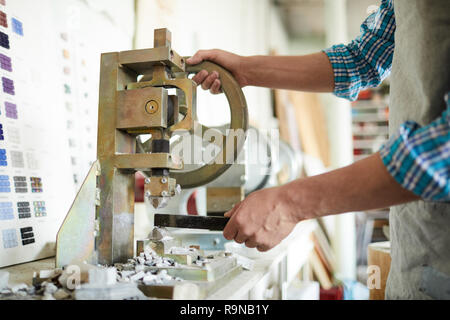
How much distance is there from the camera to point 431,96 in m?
0.73

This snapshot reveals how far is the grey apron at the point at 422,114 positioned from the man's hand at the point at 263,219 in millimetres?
258

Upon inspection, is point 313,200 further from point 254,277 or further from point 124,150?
point 124,150

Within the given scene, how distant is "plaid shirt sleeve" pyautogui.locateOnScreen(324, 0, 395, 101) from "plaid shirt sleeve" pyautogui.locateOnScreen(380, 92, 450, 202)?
0.62 metres

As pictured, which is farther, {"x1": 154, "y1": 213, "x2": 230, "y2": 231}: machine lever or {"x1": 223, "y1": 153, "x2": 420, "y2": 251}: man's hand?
{"x1": 154, "y1": 213, "x2": 230, "y2": 231}: machine lever

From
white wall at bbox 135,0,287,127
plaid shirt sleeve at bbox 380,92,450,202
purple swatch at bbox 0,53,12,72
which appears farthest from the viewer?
white wall at bbox 135,0,287,127

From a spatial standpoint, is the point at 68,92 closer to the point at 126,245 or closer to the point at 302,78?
the point at 126,245

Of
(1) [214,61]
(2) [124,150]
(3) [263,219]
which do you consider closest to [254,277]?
(3) [263,219]

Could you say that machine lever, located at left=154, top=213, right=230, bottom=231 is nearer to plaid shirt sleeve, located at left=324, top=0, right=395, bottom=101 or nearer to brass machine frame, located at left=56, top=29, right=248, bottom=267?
brass machine frame, located at left=56, top=29, right=248, bottom=267

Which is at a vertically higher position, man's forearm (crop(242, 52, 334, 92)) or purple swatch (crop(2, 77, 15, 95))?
man's forearm (crop(242, 52, 334, 92))

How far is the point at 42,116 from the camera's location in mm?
1081

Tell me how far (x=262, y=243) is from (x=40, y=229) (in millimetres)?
639

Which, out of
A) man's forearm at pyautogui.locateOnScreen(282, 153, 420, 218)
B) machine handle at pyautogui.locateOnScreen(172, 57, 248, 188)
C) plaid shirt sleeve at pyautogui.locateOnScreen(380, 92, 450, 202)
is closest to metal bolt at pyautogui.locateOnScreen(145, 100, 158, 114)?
machine handle at pyautogui.locateOnScreen(172, 57, 248, 188)

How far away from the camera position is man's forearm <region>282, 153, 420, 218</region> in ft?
2.05
